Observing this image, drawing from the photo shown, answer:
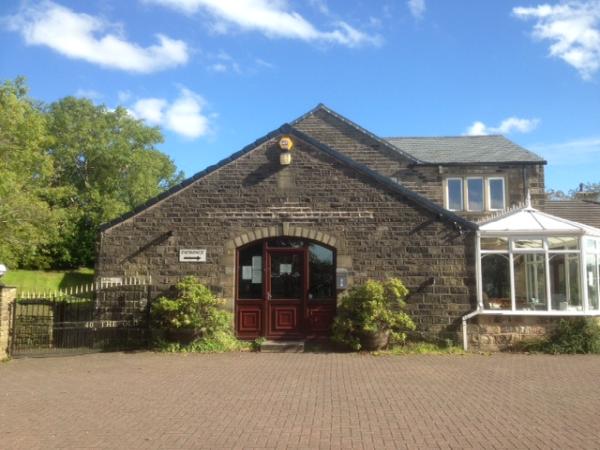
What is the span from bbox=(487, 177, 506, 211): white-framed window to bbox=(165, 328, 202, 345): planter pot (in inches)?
556

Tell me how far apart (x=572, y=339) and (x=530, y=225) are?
2.81 meters

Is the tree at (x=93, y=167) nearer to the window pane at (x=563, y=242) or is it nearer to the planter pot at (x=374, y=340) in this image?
the planter pot at (x=374, y=340)

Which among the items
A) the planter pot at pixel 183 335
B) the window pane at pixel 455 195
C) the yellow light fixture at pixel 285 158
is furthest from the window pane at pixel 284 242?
the window pane at pixel 455 195

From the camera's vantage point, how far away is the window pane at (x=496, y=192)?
22.9 meters

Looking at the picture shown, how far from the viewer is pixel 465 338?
13328 mm

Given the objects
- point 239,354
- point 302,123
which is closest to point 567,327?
point 239,354

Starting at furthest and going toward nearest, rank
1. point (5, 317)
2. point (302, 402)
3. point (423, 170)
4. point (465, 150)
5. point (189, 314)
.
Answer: point (465, 150) → point (423, 170) → point (189, 314) → point (5, 317) → point (302, 402)

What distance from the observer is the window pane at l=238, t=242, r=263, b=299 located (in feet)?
46.8

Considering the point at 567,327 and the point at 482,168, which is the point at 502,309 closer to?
the point at 567,327

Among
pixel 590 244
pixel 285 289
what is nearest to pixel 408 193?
pixel 285 289

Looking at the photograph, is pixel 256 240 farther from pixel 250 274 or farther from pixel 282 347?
pixel 282 347

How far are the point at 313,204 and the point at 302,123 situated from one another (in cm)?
986

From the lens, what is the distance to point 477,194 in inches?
904

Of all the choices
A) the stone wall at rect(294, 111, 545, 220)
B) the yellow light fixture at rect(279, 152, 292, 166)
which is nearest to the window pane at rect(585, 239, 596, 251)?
the yellow light fixture at rect(279, 152, 292, 166)
